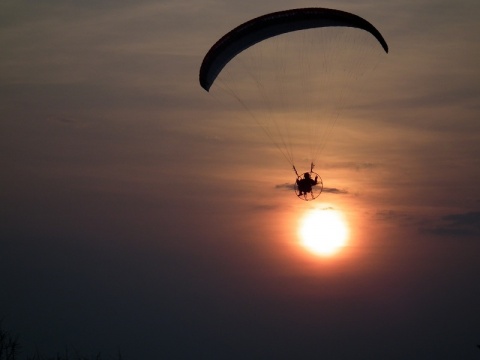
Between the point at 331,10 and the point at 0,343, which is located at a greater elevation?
the point at 331,10

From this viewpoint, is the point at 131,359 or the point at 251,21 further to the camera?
the point at 251,21

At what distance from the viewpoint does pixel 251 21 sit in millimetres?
33906

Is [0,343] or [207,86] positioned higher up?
[207,86]

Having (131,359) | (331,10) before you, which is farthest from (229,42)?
(131,359)

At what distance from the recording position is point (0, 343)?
16.7 m

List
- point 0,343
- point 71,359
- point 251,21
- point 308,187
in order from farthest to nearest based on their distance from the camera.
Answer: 1. point 308,187
2. point 251,21
3. point 0,343
4. point 71,359

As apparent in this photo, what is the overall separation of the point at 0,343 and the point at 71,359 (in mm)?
2086

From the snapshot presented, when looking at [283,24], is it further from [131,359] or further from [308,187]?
[131,359]

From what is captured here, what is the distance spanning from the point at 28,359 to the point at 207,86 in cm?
2197

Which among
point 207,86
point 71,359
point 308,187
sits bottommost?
point 71,359

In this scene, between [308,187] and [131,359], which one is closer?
[131,359]

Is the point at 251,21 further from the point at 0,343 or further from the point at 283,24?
the point at 0,343

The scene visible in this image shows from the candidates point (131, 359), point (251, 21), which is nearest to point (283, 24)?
point (251, 21)

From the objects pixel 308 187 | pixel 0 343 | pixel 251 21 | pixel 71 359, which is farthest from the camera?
pixel 308 187
